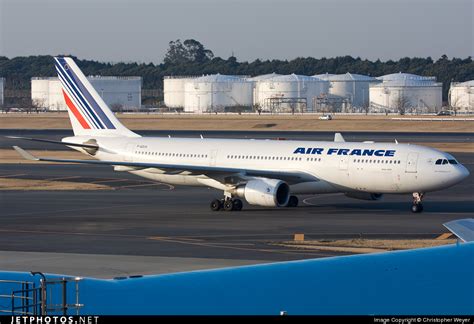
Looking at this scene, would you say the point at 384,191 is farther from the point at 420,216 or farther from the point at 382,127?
the point at 382,127

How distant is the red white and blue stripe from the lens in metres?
55.0

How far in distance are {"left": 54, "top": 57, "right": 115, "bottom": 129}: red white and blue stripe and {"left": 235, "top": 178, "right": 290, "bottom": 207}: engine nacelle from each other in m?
11.8

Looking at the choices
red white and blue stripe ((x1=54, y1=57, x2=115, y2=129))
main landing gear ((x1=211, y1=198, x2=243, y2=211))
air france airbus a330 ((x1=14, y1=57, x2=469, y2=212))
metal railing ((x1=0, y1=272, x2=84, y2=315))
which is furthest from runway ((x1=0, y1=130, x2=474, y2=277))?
metal railing ((x1=0, y1=272, x2=84, y2=315))

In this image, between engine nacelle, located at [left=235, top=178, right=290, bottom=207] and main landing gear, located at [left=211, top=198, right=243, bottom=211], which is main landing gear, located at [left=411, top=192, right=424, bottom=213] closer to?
engine nacelle, located at [left=235, top=178, right=290, bottom=207]

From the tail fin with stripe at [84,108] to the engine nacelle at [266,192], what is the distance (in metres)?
10.5

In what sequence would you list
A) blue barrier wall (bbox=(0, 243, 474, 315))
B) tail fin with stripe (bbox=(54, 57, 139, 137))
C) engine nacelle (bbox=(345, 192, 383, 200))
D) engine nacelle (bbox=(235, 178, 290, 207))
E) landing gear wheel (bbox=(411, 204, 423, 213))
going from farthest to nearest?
tail fin with stripe (bbox=(54, 57, 139, 137)), engine nacelle (bbox=(345, 192, 383, 200)), landing gear wheel (bbox=(411, 204, 423, 213)), engine nacelle (bbox=(235, 178, 290, 207)), blue barrier wall (bbox=(0, 243, 474, 315))

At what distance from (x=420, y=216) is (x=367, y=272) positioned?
35.5 meters

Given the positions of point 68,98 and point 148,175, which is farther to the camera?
point 68,98

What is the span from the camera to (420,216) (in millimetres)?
44531

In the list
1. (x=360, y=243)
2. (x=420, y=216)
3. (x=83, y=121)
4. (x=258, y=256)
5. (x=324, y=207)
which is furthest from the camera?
(x=83, y=121)

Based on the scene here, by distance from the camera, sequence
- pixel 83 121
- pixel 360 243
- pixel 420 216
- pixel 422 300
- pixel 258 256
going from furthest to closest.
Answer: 1. pixel 83 121
2. pixel 420 216
3. pixel 360 243
4. pixel 258 256
5. pixel 422 300

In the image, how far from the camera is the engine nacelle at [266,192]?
45.4 meters

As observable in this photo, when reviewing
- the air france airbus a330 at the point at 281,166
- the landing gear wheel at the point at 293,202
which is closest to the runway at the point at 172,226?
the landing gear wheel at the point at 293,202

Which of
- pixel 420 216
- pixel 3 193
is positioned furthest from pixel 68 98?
pixel 420 216
